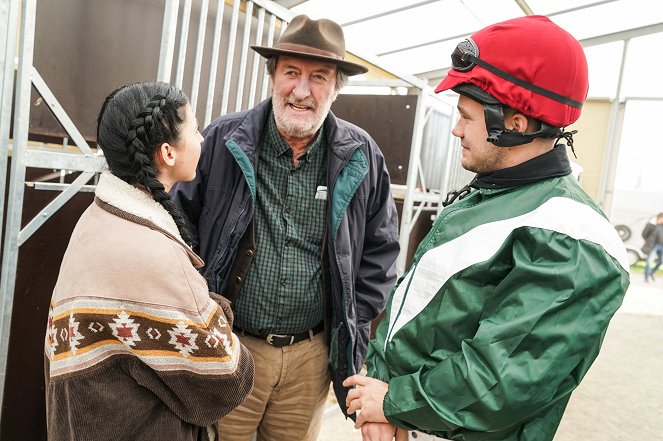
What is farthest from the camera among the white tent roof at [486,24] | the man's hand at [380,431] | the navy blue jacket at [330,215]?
the white tent roof at [486,24]

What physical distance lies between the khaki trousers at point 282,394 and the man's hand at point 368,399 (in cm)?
77

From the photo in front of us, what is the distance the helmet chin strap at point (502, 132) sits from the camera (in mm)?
1168

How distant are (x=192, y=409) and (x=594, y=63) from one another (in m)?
11.7

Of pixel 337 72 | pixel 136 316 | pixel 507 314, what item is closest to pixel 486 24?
pixel 337 72

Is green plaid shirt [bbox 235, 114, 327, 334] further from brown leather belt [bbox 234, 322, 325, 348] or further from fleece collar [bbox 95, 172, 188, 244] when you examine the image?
fleece collar [bbox 95, 172, 188, 244]

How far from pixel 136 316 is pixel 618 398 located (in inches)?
200

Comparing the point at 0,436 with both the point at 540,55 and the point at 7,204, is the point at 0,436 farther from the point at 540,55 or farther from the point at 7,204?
the point at 540,55

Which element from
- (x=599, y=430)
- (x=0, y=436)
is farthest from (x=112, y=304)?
(x=599, y=430)

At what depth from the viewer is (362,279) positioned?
217 centimetres

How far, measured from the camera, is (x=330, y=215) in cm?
194

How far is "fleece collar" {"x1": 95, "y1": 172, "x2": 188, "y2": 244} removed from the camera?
1.19 meters

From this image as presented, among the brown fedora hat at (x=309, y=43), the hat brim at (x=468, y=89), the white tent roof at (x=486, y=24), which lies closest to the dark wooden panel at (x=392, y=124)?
the white tent roof at (x=486, y=24)

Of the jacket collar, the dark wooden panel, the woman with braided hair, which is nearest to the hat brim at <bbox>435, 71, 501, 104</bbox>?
the jacket collar

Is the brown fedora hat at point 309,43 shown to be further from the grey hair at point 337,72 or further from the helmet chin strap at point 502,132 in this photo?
the helmet chin strap at point 502,132
